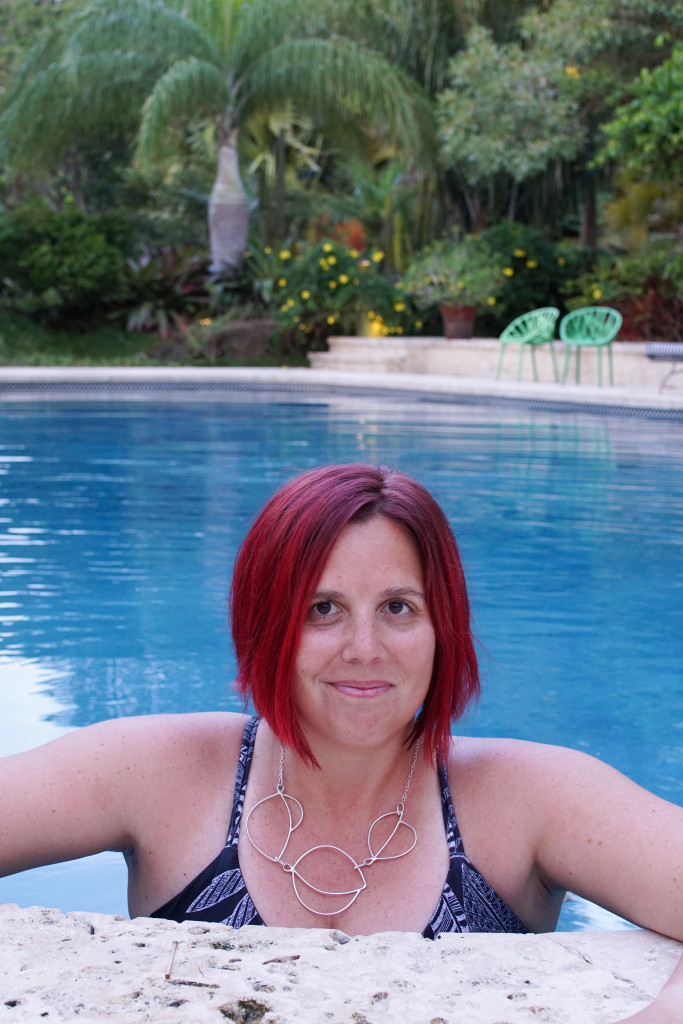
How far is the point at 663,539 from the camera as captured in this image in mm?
5895

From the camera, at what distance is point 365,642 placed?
1509 mm

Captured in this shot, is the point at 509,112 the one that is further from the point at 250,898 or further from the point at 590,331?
the point at 250,898

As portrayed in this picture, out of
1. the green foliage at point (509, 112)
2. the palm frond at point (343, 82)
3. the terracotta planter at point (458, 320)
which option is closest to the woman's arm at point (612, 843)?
the green foliage at point (509, 112)

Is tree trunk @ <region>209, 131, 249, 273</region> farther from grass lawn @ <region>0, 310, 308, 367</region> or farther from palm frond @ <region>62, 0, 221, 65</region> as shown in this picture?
grass lawn @ <region>0, 310, 308, 367</region>

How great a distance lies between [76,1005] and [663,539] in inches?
198

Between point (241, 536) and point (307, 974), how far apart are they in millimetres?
4498

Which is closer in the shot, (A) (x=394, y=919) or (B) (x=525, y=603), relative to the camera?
(A) (x=394, y=919)

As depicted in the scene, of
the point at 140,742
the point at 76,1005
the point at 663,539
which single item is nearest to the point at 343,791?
the point at 140,742

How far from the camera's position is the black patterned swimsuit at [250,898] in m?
1.62

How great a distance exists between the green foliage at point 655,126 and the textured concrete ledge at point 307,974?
11.5m

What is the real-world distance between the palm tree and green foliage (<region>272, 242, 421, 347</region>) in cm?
196

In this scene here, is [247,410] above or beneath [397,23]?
beneath

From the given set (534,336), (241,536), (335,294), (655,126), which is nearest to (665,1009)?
(241,536)

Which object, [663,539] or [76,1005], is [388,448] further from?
[76,1005]
